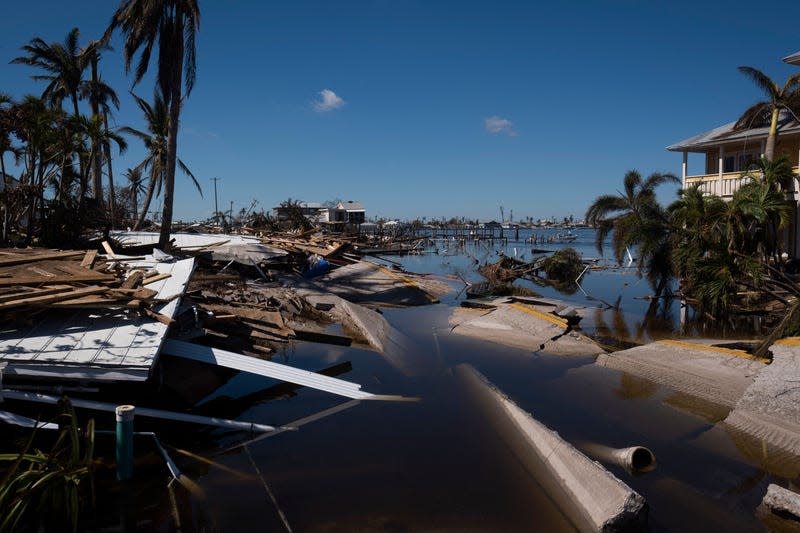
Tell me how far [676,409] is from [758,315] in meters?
10.1

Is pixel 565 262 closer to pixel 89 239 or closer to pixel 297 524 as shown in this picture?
pixel 89 239

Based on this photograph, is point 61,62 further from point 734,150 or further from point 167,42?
point 734,150

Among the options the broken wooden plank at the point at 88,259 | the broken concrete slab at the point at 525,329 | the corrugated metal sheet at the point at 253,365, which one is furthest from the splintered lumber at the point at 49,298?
the broken concrete slab at the point at 525,329

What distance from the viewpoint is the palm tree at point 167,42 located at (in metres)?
15.8

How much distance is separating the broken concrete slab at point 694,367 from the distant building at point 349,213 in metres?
45.9

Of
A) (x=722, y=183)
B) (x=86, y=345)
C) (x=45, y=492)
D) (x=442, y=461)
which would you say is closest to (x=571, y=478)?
(x=442, y=461)

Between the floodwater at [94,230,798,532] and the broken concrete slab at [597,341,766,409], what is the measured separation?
237 mm

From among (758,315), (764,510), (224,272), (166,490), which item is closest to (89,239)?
(224,272)

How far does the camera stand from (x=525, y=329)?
12.8 metres

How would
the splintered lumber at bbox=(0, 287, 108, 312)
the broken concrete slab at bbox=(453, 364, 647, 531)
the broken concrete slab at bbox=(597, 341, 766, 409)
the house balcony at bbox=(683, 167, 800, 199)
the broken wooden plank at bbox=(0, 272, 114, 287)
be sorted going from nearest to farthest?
1. the broken concrete slab at bbox=(453, 364, 647, 531)
2. the splintered lumber at bbox=(0, 287, 108, 312)
3. the broken wooden plank at bbox=(0, 272, 114, 287)
4. the broken concrete slab at bbox=(597, 341, 766, 409)
5. the house balcony at bbox=(683, 167, 800, 199)

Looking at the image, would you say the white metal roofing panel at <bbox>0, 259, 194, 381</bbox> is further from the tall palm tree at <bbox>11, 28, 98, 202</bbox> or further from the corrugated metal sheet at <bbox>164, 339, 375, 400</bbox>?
the tall palm tree at <bbox>11, 28, 98, 202</bbox>

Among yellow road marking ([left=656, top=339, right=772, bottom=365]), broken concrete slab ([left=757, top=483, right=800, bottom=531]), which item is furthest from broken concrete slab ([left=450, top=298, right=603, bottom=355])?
broken concrete slab ([left=757, top=483, right=800, bottom=531])

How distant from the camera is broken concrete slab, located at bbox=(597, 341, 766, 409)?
7.87 metres

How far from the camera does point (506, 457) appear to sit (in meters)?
6.32
